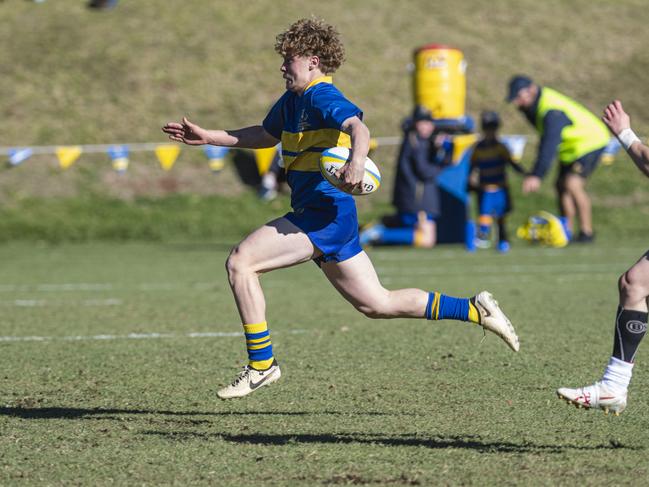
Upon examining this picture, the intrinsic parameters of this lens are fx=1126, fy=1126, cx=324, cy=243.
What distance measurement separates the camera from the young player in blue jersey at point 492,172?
51.5 feet

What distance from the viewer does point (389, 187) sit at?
71.4 ft

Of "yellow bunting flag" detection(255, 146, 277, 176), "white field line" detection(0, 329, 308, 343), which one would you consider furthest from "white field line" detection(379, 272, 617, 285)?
"yellow bunting flag" detection(255, 146, 277, 176)

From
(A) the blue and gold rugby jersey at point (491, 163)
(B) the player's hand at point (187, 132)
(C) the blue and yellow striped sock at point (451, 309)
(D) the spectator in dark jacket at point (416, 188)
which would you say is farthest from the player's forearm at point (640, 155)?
(D) the spectator in dark jacket at point (416, 188)

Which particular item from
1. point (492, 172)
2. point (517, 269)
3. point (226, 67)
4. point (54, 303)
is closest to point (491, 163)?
point (492, 172)

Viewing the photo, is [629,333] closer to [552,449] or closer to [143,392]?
[552,449]

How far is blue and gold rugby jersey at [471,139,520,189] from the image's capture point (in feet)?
51.9

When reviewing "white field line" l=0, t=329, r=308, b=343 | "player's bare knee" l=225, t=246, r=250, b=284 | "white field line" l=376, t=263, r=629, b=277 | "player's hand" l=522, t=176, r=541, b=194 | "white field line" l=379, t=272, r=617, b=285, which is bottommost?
"white field line" l=376, t=263, r=629, b=277

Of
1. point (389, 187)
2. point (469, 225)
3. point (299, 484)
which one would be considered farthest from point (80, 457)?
point (389, 187)

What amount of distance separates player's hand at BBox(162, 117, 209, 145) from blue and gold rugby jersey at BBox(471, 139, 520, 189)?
10578 millimetres

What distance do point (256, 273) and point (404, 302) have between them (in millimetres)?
722

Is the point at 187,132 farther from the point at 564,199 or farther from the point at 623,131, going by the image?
the point at 564,199

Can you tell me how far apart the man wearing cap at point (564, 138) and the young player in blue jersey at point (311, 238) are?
8845 millimetres

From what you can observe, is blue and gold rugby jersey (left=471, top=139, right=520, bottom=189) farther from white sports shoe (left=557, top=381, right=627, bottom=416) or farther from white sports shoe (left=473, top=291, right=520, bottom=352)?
white sports shoe (left=557, top=381, right=627, bottom=416)

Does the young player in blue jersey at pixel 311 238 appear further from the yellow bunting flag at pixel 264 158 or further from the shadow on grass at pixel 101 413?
the yellow bunting flag at pixel 264 158
